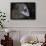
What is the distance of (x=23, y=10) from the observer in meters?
4.87

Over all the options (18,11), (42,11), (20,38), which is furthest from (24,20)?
(20,38)

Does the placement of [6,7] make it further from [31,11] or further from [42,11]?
[42,11]

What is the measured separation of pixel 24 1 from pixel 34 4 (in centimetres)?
37

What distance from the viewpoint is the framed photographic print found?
4.84 metres

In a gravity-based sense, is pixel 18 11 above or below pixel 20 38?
above

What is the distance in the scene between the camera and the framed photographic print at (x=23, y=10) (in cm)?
484

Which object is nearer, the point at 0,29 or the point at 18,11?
the point at 0,29

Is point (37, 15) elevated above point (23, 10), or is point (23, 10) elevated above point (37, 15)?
point (23, 10)

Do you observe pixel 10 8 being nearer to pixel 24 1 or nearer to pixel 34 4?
pixel 24 1

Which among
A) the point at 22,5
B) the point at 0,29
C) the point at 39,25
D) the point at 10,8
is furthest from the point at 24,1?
the point at 0,29

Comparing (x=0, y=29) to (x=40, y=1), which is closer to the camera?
(x=0, y=29)

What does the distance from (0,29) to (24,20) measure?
4.13 ft

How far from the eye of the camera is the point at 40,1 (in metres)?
4.80

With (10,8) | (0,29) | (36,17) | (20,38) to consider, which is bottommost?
(20,38)
